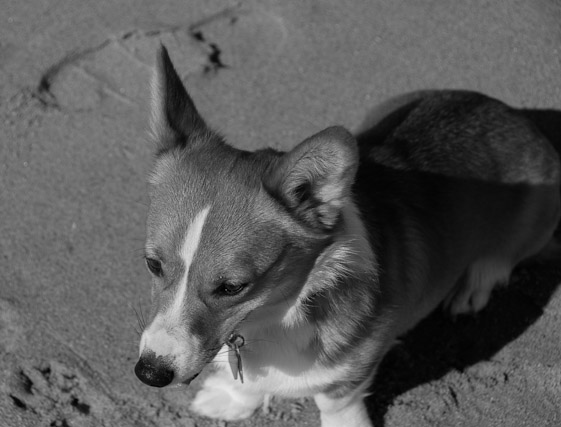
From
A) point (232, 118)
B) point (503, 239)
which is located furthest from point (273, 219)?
point (232, 118)

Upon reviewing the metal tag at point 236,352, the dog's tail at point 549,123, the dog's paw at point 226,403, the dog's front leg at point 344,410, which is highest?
the dog's tail at point 549,123

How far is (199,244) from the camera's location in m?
2.61

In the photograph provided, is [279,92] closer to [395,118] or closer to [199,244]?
[395,118]

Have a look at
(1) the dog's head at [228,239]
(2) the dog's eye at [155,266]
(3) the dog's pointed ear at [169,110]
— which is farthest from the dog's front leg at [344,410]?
(3) the dog's pointed ear at [169,110]

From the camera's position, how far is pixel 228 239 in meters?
2.63

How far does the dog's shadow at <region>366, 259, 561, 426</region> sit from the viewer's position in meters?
3.53

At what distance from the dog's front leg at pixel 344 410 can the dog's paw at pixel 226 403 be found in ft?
1.02

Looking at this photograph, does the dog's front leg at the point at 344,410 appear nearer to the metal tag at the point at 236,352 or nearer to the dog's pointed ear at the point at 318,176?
the metal tag at the point at 236,352

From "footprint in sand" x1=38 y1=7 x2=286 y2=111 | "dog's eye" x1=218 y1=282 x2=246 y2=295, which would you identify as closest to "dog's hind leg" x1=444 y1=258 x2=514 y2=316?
"dog's eye" x1=218 y1=282 x2=246 y2=295

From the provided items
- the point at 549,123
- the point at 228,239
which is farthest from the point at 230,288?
the point at 549,123

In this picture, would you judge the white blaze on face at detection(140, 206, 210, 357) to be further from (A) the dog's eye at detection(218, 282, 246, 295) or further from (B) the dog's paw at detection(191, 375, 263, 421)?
(B) the dog's paw at detection(191, 375, 263, 421)

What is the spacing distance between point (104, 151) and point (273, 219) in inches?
78.4

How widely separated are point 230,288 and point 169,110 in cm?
74

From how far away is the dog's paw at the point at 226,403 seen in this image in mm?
3451
